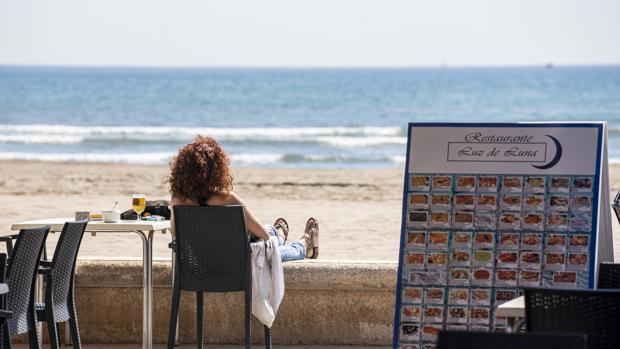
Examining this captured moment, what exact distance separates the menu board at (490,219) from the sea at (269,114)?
60.4ft

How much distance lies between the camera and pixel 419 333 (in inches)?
211

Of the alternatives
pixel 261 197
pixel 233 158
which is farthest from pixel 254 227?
pixel 233 158

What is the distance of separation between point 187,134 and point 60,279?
29.1m

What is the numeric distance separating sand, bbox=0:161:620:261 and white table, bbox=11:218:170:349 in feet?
11.0

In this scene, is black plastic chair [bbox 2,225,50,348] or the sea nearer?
black plastic chair [bbox 2,225,50,348]

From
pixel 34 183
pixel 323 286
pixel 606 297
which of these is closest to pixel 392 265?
pixel 323 286

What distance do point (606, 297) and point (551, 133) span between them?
1.72 meters

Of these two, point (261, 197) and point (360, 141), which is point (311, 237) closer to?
point (261, 197)

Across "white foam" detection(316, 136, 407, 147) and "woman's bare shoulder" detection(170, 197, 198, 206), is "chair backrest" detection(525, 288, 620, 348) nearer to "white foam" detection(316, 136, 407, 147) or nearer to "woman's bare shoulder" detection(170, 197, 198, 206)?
"woman's bare shoulder" detection(170, 197, 198, 206)

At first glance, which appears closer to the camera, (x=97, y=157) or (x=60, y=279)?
(x=60, y=279)

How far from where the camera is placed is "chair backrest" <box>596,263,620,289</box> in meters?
4.52

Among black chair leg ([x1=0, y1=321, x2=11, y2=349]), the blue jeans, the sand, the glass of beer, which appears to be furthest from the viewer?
the sand

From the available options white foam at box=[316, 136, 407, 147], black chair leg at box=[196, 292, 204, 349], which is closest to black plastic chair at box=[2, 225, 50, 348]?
black chair leg at box=[196, 292, 204, 349]

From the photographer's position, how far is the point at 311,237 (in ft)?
22.2
